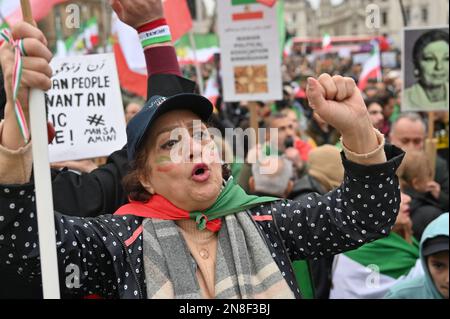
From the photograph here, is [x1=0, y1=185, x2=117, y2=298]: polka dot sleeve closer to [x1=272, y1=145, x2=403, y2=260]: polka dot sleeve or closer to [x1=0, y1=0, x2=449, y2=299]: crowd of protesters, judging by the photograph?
[x1=0, y1=0, x2=449, y2=299]: crowd of protesters

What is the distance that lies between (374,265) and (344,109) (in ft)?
5.49

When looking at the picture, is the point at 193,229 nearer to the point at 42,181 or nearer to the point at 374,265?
the point at 42,181

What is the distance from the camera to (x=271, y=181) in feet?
12.9

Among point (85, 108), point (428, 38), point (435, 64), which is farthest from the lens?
point (428, 38)

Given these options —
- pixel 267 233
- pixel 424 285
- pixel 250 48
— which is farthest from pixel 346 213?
pixel 250 48

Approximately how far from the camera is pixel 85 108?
338cm

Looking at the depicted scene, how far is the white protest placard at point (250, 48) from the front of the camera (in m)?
5.05

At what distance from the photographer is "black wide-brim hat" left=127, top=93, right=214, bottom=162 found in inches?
71.9

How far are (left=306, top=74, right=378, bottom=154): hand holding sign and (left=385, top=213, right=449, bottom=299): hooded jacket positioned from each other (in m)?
1.47

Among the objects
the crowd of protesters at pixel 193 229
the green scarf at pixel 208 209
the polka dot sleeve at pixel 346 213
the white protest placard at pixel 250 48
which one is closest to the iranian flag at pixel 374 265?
the crowd of protesters at pixel 193 229

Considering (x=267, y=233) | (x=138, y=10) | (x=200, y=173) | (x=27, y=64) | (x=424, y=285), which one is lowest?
(x=424, y=285)

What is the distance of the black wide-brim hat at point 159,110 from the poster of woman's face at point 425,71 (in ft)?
13.1

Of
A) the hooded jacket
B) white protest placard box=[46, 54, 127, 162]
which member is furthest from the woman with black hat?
white protest placard box=[46, 54, 127, 162]

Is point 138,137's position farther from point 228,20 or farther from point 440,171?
point 440,171
